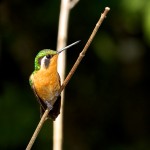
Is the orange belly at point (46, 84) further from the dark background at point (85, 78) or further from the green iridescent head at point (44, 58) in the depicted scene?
the dark background at point (85, 78)

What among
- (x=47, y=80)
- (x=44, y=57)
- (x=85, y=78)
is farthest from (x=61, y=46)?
(x=85, y=78)

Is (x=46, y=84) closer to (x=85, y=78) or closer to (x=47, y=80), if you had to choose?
(x=47, y=80)

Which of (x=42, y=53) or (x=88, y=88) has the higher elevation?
(x=42, y=53)

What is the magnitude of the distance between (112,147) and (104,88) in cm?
63

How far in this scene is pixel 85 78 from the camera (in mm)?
5473

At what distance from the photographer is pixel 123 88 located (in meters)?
5.68

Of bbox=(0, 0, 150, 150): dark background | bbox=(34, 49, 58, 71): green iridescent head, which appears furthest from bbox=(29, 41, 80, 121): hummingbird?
bbox=(0, 0, 150, 150): dark background

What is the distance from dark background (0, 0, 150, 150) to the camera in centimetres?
492

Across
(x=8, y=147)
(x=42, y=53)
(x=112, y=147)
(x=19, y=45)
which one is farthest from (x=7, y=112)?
(x=42, y=53)

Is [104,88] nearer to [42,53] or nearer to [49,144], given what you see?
[49,144]

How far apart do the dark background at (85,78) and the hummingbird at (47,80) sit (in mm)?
1659

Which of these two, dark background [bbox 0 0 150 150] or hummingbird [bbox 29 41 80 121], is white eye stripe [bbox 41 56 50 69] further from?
dark background [bbox 0 0 150 150]

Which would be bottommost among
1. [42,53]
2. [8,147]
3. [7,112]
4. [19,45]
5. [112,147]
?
[112,147]

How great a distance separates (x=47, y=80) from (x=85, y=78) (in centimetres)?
249
